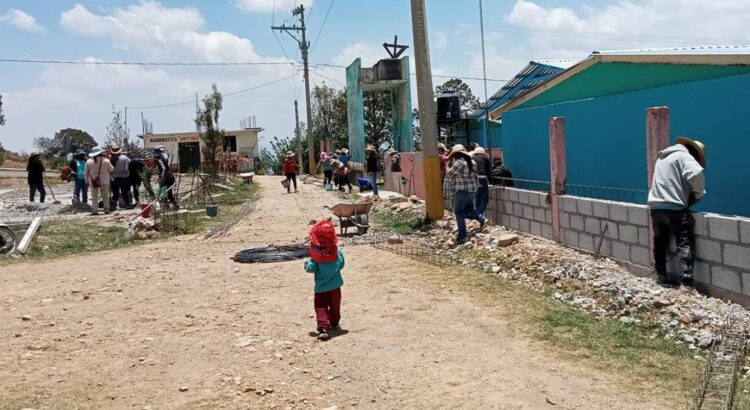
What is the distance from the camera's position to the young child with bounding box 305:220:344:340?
5984mm

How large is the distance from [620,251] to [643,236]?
481 mm

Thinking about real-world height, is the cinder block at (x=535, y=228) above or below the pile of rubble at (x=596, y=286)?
above

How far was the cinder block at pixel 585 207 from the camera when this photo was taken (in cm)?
823

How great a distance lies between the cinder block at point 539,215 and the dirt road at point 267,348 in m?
2.06

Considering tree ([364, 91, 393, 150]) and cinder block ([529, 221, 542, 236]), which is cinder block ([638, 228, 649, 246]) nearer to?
cinder block ([529, 221, 542, 236])

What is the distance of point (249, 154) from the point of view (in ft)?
197

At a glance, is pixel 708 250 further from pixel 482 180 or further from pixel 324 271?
pixel 482 180

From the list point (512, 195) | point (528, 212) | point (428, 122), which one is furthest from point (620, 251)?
point (428, 122)

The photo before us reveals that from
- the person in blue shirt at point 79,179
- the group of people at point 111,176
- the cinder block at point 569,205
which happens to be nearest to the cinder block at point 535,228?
the cinder block at point 569,205

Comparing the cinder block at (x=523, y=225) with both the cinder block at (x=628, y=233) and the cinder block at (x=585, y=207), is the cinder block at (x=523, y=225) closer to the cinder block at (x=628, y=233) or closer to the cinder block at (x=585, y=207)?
the cinder block at (x=585, y=207)

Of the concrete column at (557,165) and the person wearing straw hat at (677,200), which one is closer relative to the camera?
the person wearing straw hat at (677,200)

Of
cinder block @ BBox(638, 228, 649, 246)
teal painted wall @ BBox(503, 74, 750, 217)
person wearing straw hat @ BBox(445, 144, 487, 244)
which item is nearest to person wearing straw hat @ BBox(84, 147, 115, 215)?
person wearing straw hat @ BBox(445, 144, 487, 244)

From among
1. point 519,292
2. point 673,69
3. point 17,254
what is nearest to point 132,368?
point 519,292

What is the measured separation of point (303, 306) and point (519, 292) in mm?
2299
